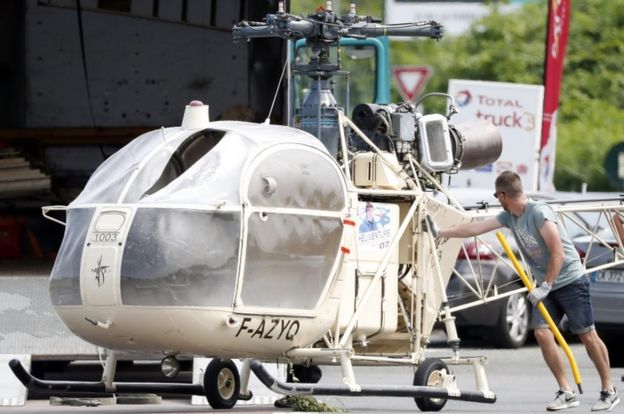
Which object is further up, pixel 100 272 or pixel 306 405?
pixel 100 272

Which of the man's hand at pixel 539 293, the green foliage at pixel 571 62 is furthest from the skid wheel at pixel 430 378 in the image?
the green foliage at pixel 571 62

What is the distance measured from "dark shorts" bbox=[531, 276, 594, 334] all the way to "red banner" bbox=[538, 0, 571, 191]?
13.4 m

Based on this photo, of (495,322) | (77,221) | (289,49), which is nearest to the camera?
(77,221)

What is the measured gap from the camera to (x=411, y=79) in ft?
95.0

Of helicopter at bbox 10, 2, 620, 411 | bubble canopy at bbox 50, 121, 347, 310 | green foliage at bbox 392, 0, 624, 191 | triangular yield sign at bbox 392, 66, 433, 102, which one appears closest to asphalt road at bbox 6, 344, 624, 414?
helicopter at bbox 10, 2, 620, 411

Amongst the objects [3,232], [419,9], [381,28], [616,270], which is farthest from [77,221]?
[419,9]

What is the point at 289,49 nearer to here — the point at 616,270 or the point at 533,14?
the point at 616,270

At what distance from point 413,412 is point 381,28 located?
2.70 meters

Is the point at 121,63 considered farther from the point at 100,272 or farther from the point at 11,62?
the point at 100,272

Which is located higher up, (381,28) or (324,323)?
(381,28)

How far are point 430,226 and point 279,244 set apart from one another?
1592mm

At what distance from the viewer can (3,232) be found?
17.3m

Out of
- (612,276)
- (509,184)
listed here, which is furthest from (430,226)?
(612,276)

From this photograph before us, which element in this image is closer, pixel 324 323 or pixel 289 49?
pixel 324 323
